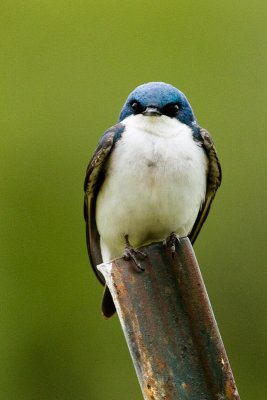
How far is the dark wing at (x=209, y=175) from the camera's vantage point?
3.37 metres

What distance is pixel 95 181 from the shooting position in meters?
3.41

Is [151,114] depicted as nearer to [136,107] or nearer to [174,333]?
[136,107]

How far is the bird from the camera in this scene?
10.3 feet

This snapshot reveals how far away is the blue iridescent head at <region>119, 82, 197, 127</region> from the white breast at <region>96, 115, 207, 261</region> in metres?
0.03

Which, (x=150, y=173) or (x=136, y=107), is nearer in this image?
(x=150, y=173)

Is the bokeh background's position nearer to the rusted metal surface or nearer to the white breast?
the white breast

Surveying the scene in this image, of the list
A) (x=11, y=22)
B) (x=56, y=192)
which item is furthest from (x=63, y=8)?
(x=56, y=192)

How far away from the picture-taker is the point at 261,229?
16.8 feet

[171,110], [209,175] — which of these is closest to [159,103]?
[171,110]

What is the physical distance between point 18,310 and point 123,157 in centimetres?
170

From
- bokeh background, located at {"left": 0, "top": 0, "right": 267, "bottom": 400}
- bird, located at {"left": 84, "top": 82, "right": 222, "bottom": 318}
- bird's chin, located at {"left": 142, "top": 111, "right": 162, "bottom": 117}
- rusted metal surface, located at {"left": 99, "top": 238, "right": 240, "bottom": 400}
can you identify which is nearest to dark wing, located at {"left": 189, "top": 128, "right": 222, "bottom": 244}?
bird, located at {"left": 84, "top": 82, "right": 222, "bottom": 318}

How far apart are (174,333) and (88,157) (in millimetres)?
3332

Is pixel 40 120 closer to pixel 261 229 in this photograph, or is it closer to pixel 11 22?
pixel 11 22

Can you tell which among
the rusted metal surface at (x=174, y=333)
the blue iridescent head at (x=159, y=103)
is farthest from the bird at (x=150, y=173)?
the rusted metal surface at (x=174, y=333)
